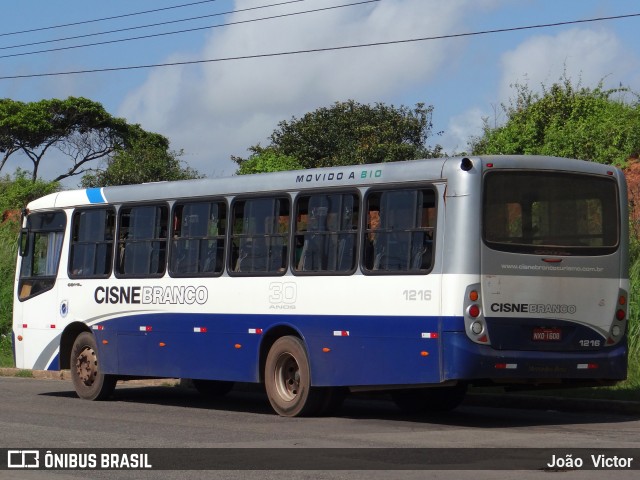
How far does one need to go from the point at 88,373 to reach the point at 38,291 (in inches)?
68.8

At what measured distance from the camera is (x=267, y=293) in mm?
16391

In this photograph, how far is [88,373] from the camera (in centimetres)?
1936

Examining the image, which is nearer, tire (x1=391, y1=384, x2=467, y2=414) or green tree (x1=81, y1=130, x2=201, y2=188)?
tire (x1=391, y1=384, x2=467, y2=414)

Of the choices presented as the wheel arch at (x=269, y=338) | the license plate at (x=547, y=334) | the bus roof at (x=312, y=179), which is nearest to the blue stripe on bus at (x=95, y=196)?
the bus roof at (x=312, y=179)

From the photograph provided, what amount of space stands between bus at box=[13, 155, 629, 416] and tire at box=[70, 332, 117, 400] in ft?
0.68

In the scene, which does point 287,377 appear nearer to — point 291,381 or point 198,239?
point 291,381

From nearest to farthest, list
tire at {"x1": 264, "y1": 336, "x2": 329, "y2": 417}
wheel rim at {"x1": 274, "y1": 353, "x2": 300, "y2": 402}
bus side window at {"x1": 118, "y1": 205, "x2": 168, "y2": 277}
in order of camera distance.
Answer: tire at {"x1": 264, "y1": 336, "x2": 329, "y2": 417} < wheel rim at {"x1": 274, "y1": 353, "x2": 300, "y2": 402} < bus side window at {"x1": 118, "y1": 205, "x2": 168, "y2": 277}

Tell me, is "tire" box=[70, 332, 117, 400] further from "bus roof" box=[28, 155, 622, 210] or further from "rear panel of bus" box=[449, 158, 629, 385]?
"rear panel of bus" box=[449, 158, 629, 385]

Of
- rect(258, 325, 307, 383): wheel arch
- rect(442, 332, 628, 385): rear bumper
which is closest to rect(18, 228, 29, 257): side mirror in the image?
rect(258, 325, 307, 383): wheel arch

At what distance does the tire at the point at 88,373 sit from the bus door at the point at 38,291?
16.1 inches

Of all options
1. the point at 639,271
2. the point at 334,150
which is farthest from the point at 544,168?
the point at 334,150

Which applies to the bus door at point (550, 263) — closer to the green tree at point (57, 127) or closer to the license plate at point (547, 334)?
the license plate at point (547, 334)

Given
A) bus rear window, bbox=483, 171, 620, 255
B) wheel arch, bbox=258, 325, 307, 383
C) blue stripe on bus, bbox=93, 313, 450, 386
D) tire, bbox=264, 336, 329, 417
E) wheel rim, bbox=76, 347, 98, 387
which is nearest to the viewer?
bus rear window, bbox=483, 171, 620, 255

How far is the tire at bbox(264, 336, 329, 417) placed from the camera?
15.8 meters
